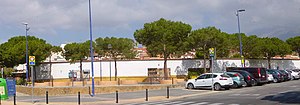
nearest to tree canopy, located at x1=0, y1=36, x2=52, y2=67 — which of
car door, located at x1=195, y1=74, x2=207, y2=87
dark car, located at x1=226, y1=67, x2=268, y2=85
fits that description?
car door, located at x1=195, y1=74, x2=207, y2=87

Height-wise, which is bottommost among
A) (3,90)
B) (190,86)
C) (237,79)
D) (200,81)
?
(190,86)

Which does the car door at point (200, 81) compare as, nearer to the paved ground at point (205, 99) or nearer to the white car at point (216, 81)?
the white car at point (216, 81)

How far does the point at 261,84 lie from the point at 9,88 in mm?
23860

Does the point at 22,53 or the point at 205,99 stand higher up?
the point at 22,53

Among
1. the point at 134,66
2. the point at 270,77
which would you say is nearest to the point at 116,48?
the point at 134,66

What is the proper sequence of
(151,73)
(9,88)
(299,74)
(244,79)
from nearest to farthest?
1. (9,88)
2. (244,79)
3. (299,74)
4. (151,73)

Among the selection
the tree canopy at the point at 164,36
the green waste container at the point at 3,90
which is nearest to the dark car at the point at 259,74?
the tree canopy at the point at 164,36

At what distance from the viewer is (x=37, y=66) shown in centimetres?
6400

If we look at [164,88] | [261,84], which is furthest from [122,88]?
[261,84]

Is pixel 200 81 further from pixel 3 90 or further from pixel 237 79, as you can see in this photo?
pixel 3 90

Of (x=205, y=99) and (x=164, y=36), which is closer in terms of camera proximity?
(x=205, y=99)

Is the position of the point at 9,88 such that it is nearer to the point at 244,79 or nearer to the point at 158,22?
the point at 244,79

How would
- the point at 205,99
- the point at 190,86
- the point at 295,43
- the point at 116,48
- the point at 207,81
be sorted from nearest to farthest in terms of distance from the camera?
1. the point at 205,99
2. the point at 207,81
3. the point at 190,86
4. the point at 116,48
5. the point at 295,43

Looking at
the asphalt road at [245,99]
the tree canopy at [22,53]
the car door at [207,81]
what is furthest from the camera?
the tree canopy at [22,53]
